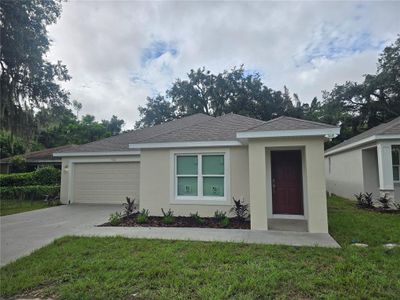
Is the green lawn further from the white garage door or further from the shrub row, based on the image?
the shrub row

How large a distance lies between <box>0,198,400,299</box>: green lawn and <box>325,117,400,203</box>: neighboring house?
547 centimetres

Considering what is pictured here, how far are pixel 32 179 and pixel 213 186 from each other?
12661mm

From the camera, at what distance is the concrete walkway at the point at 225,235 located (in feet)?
18.3

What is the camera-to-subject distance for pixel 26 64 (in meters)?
8.96

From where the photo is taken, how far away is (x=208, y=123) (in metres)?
10.5

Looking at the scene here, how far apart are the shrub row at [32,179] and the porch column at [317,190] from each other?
1509cm

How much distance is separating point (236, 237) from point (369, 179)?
9.66 meters

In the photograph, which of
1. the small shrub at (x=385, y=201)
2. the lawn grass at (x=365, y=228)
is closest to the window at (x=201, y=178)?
the lawn grass at (x=365, y=228)

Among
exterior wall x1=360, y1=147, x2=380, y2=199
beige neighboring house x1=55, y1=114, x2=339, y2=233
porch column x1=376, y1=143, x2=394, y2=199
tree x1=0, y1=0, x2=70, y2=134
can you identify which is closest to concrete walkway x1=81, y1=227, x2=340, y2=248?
beige neighboring house x1=55, y1=114, x2=339, y2=233

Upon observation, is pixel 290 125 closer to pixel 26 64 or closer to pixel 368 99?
pixel 26 64

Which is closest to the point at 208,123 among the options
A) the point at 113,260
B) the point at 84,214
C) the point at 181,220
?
the point at 181,220

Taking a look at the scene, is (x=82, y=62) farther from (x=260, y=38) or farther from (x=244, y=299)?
(x=244, y=299)

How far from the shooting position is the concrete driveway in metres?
5.60

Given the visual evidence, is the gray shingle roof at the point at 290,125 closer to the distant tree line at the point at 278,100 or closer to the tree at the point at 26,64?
the tree at the point at 26,64
